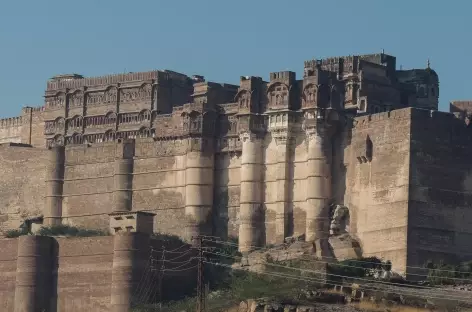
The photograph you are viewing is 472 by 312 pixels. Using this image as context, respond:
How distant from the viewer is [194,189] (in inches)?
3381

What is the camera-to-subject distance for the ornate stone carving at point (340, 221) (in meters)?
80.2

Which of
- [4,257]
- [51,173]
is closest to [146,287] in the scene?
[4,257]

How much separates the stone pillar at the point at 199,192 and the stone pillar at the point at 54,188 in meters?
7.67

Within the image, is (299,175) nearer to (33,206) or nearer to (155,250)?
(155,250)

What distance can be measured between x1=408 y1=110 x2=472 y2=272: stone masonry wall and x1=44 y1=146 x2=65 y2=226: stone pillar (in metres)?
20.2

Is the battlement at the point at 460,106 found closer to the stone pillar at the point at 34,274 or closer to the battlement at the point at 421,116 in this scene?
the battlement at the point at 421,116

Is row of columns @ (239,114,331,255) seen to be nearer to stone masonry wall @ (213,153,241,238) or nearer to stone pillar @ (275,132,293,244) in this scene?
stone pillar @ (275,132,293,244)

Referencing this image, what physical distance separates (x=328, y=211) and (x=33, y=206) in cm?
1821

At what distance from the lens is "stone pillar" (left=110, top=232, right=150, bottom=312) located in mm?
78562

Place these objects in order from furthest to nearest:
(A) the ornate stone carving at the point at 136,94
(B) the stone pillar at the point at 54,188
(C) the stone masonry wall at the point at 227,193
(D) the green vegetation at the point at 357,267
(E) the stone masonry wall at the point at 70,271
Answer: (A) the ornate stone carving at the point at 136,94, (B) the stone pillar at the point at 54,188, (C) the stone masonry wall at the point at 227,193, (E) the stone masonry wall at the point at 70,271, (D) the green vegetation at the point at 357,267

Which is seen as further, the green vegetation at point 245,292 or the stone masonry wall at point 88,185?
the stone masonry wall at point 88,185

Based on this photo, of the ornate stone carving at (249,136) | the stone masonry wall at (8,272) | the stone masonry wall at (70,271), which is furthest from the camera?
the ornate stone carving at (249,136)

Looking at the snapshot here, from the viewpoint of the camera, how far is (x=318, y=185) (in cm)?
8062

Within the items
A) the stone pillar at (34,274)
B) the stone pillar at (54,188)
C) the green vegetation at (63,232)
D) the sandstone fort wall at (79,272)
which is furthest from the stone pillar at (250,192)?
the stone pillar at (54,188)
